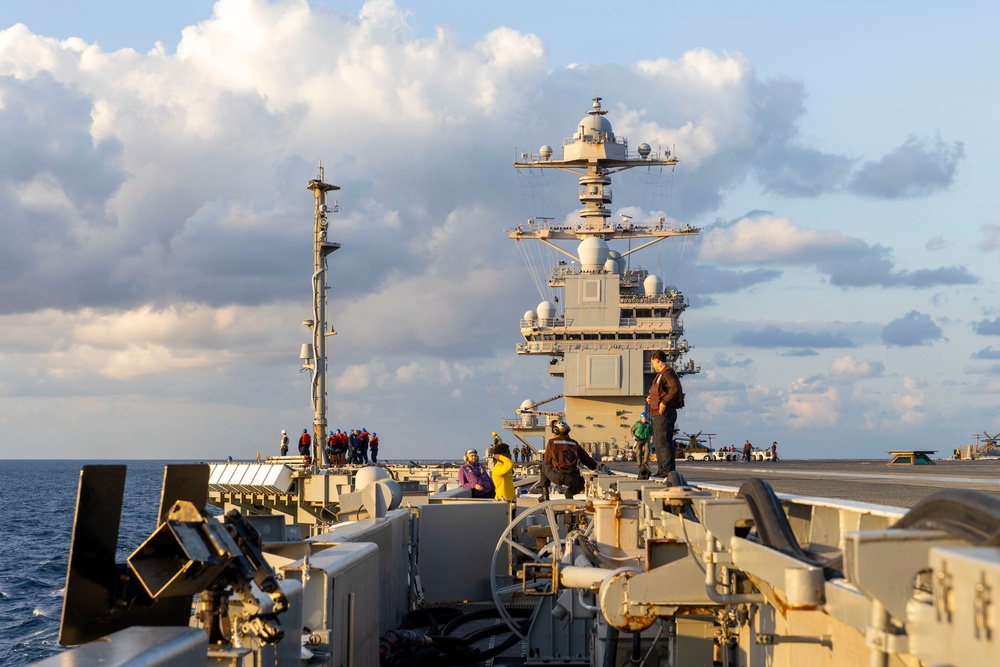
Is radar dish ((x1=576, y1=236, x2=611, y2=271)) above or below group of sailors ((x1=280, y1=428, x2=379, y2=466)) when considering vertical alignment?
above

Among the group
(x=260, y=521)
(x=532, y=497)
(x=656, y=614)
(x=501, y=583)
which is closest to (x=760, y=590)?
(x=656, y=614)

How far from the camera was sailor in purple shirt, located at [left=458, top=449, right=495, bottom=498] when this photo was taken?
22.4 meters

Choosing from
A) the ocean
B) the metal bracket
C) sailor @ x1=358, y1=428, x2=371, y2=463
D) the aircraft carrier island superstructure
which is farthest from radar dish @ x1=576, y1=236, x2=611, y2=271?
the metal bracket

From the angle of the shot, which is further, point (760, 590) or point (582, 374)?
point (582, 374)

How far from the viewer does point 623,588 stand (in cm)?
765

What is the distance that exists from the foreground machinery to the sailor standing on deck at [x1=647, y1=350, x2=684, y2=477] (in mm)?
994

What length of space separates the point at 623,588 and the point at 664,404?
21.3 ft

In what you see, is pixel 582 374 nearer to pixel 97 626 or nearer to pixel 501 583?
pixel 501 583

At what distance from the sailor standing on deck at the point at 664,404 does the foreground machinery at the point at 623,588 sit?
99 centimetres

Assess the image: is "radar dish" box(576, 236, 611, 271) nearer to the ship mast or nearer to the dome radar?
the dome radar

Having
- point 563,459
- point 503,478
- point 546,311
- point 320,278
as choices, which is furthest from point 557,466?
point 546,311

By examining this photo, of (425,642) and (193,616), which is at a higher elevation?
Answer: (193,616)

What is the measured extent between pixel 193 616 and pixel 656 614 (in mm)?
3517

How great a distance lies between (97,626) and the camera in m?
4.75
